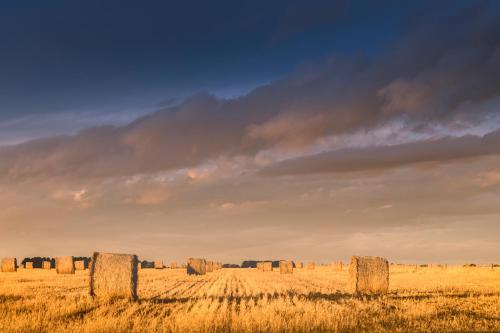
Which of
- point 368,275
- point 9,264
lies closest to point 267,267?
point 9,264

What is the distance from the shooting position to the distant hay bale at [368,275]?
80.2ft

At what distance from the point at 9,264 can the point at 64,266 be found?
10840 millimetres

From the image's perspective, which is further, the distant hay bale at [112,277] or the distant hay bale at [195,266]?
the distant hay bale at [195,266]

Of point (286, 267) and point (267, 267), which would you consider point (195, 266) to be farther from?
point (267, 267)

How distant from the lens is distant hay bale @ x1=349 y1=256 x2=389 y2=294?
24.4 meters

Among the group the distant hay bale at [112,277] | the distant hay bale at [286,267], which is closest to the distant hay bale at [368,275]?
the distant hay bale at [112,277]

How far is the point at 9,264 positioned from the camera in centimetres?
5422

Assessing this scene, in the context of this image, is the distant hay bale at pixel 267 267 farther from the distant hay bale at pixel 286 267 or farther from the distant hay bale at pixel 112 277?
the distant hay bale at pixel 112 277

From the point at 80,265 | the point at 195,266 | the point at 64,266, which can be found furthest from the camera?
the point at 80,265

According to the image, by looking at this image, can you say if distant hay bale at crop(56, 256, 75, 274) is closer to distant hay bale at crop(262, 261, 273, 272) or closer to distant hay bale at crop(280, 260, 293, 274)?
distant hay bale at crop(280, 260, 293, 274)

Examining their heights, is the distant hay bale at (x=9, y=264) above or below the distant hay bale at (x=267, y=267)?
above

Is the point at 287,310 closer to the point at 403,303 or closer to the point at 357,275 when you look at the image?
the point at 403,303

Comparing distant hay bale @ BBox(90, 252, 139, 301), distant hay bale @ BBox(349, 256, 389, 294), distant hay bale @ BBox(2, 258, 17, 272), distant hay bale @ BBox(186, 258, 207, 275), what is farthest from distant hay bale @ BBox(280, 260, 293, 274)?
distant hay bale @ BBox(90, 252, 139, 301)

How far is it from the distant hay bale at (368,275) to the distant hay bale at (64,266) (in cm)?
2903
